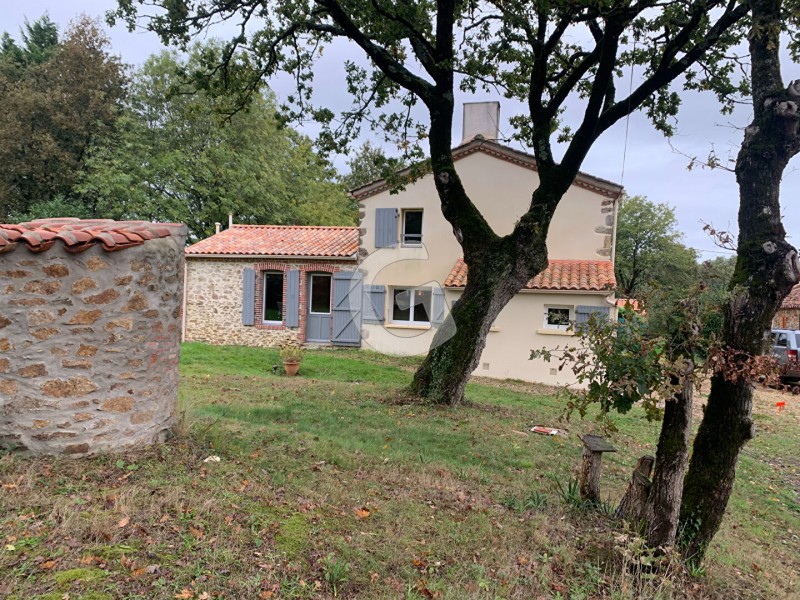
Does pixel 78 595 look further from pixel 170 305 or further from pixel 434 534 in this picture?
pixel 170 305

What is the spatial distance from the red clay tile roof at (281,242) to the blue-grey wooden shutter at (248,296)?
0.71 m

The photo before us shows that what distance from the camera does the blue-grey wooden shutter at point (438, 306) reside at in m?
14.0

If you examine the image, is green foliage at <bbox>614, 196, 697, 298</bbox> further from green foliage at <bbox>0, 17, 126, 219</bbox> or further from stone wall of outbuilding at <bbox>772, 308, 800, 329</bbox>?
green foliage at <bbox>0, 17, 126, 219</bbox>

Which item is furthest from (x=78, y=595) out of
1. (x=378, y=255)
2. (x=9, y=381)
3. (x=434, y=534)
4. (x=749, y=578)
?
(x=378, y=255)

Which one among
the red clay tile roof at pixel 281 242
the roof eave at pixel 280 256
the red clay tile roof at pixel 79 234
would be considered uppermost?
the red clay tile roof at pixel 281 242

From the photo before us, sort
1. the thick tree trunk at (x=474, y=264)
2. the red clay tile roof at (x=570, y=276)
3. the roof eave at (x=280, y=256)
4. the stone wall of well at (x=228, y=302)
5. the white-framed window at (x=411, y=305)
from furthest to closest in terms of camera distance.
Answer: the stone wall of well at (x=228, y=302) < the roof eave at (x=280, y=256) < the white-framed window at (x=411, y=305) < the red clay tile roof at (x=570, y=276) < the thick tree trunk at (x=474, y=264)

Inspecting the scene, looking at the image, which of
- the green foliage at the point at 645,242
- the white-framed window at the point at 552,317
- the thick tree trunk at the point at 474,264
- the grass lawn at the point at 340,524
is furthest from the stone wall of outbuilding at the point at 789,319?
the thick tree trunk at the point at 474,264

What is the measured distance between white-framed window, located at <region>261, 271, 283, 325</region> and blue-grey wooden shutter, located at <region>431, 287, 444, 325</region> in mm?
5364

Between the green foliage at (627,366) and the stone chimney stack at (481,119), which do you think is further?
the stone chimney stack at (481,119)

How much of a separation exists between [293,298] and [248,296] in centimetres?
154

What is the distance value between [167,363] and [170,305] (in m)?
0.54

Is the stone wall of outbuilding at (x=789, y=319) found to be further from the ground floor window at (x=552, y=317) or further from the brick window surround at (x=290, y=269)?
the brick window surround at (x=290, y=269)

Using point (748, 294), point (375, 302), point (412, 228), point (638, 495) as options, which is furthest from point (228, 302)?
point (748, 294)

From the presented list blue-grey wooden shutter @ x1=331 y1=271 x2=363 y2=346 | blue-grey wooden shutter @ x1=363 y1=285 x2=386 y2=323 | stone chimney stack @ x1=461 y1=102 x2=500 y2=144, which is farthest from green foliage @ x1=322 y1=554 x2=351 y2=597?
stone chimney stack @ x1=461 y1=102 x2=500 y2=144
